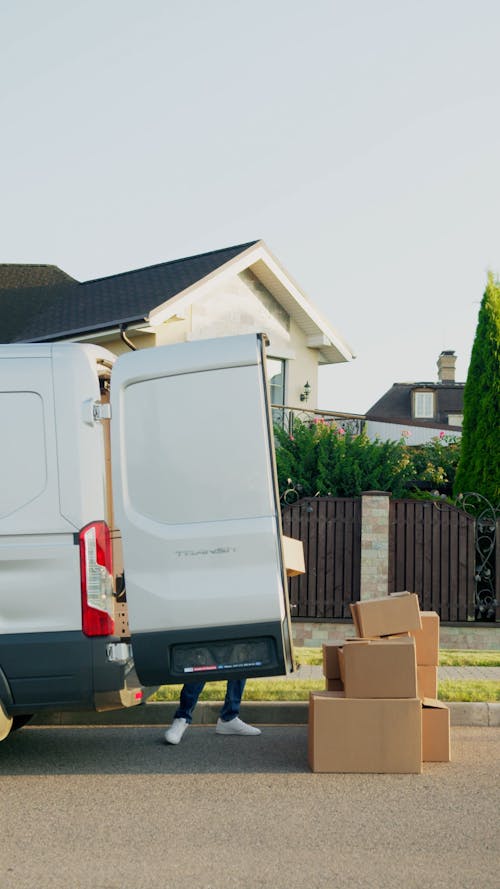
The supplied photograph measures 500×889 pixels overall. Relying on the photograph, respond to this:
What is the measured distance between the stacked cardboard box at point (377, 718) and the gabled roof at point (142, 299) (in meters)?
13.5

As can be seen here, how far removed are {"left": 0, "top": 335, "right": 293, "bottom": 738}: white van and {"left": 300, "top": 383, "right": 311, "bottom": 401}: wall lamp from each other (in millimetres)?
18045

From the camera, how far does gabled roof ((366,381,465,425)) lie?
203ft

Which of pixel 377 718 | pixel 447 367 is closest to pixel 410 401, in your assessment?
pixel 447 367

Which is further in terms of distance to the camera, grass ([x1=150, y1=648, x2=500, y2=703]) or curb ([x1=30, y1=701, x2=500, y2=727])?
grass ([x1=150, y1=648, x2=500, y2=703])

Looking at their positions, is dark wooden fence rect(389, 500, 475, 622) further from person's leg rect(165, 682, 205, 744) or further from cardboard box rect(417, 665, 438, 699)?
person's leg rect(165, 682, 205, 744)

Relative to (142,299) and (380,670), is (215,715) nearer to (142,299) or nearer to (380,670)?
(380,670)

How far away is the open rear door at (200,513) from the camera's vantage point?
6.75 meters

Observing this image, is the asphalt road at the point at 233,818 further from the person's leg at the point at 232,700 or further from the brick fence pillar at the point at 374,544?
the brick fence pillar at the point at 374,544

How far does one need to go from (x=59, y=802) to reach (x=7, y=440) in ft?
6.93

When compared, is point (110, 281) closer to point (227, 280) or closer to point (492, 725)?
point (227, 280)

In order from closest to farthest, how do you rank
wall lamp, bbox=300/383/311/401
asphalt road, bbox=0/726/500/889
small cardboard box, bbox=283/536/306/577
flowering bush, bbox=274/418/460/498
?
asphalt road, bbox=0/726/500/889 → small cardboard box, bbox=283/536/306/577 → flowering bush, bbox=274/418/460/498 → wall lamp, bbox=300/383/311/401

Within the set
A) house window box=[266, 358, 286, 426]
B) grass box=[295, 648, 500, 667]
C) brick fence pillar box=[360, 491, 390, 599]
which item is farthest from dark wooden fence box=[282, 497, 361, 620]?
house window box=[266, 358, 286, 426]

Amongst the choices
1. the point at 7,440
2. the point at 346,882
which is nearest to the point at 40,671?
the point at 7,440

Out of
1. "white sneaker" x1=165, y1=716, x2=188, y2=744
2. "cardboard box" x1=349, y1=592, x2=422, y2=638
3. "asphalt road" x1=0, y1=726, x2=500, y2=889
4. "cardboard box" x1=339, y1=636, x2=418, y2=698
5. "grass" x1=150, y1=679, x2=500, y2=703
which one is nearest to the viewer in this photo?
"asphalt road" x1=0, y1=726, x2=500, y2=889
